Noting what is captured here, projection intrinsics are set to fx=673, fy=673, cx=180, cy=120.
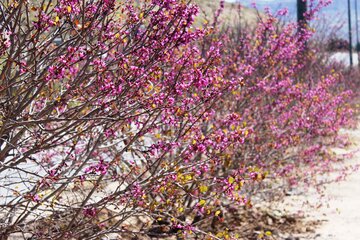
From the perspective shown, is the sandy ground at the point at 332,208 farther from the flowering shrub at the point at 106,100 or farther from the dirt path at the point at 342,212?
the flowering shrub at the point at 106,100

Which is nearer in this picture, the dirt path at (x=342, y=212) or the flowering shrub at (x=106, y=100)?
the flowering shrub at (x=106, y=100)

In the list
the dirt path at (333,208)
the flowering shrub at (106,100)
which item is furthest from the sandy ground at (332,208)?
the flowering shrub at (106,100)

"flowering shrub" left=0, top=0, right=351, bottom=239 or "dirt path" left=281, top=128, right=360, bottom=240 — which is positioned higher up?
"flowering shrub" left=0, top=0, right=351, bottom=239

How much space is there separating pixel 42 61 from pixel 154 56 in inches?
38.7

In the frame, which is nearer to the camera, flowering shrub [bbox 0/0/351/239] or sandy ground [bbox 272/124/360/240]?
flowering shrub [bbox 0/0/351/239]

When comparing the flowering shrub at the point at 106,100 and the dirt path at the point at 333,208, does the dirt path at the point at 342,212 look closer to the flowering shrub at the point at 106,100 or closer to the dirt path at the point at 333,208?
the dirt path at the point at 333,208

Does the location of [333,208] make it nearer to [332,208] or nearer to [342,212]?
[332,208]

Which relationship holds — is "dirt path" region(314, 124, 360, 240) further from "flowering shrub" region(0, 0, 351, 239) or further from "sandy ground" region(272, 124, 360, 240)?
"flowering shrub" region(0, 0, 351, 239)

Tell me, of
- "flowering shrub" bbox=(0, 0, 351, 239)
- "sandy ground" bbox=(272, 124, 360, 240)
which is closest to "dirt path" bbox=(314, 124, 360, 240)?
"sandy ground" bbox=(272, 124, 360, 240)

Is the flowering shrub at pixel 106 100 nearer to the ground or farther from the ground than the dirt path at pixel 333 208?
farther from the ground

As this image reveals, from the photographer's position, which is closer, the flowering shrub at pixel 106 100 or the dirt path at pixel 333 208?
the flowering shrub at pixel 106 100

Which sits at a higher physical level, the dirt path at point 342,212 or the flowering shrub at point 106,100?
the flowering shrub at point 106,100

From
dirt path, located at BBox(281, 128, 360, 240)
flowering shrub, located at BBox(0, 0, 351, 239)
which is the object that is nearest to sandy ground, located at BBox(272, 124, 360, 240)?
dirt path, located at BBox(281, 128, 360, 240)

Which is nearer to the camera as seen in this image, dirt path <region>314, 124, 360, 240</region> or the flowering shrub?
the flowering shrub
